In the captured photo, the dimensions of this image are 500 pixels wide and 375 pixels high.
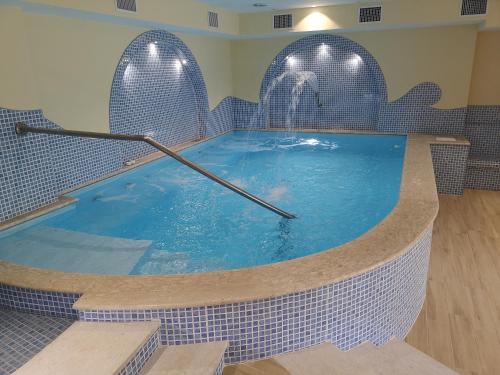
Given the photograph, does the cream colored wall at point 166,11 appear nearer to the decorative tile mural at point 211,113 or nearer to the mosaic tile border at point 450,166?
the decorative tile mural at point 211,113

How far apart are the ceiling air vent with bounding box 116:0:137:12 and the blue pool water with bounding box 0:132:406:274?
6.19 ft

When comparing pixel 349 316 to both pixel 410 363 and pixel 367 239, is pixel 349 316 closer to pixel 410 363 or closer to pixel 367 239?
pixel 410 363

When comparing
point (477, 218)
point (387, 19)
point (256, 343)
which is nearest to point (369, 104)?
point (387, 19)

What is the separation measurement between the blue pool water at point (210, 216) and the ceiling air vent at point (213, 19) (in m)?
1.99

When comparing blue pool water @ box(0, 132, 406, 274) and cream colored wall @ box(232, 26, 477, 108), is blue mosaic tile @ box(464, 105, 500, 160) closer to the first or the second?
A: cream colored wall @ box(232, 26, 477, 108)

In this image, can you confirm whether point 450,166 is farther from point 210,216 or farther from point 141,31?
point 141,31

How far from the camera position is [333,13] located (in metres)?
6.12

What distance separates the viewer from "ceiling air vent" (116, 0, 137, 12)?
396 cm

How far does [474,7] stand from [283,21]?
2.77m

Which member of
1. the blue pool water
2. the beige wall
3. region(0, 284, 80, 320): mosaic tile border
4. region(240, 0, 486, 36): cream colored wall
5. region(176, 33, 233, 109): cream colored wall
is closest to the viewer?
region(0, 284, 80, 320): mosaic tile border

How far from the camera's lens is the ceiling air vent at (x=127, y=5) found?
13.0 ft

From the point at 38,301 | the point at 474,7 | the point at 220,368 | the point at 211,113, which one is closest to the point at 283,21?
the point at 211,113

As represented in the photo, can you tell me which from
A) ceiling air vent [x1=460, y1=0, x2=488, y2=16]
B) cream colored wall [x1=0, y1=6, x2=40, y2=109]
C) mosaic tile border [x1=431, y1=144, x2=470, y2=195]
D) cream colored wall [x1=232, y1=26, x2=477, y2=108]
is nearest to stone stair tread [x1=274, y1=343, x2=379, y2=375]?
cream colored wall [x1=0, y1=6, x2=40, y2=109]

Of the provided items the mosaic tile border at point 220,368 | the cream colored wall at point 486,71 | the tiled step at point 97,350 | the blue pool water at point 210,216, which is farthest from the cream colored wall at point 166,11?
the cream colored wall at point 486,71
